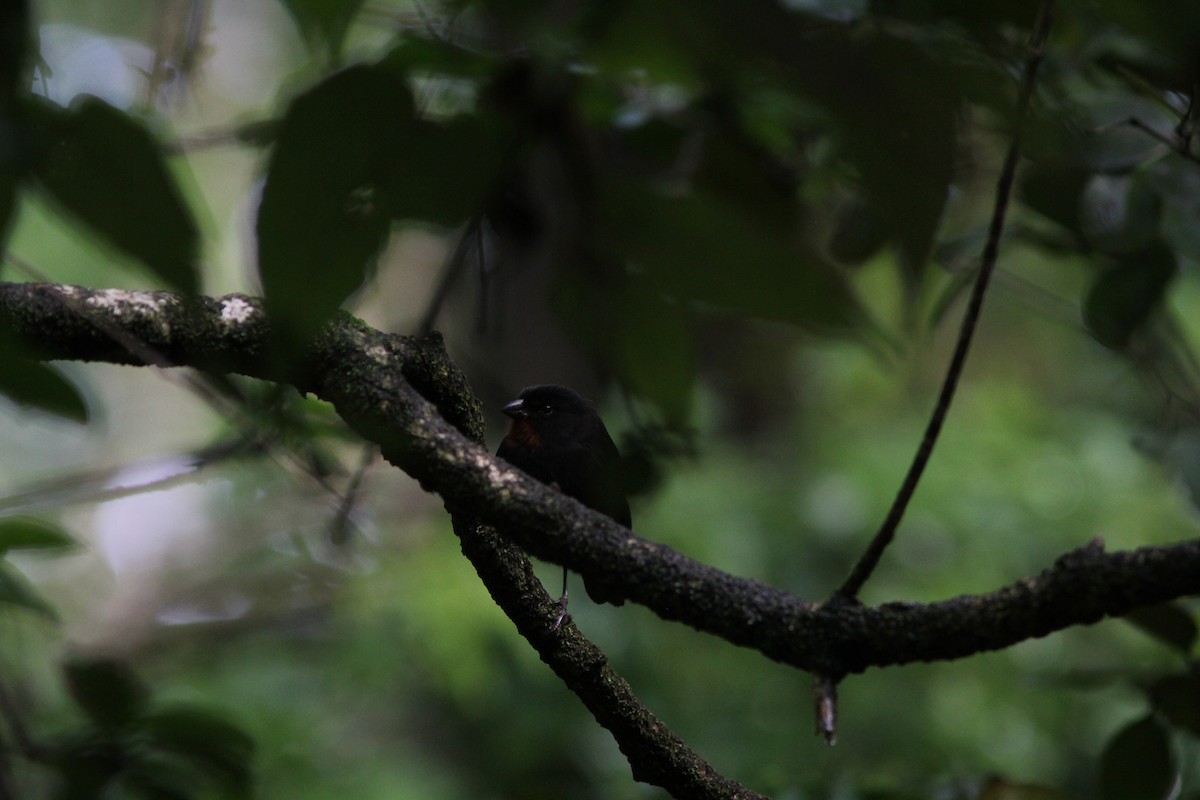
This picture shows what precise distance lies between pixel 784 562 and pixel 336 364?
468cm

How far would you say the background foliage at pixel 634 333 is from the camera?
1.61ft

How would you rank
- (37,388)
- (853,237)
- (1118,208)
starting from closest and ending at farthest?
(37,388), (853,237), (1118,208)

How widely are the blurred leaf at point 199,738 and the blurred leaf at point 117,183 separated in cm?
200

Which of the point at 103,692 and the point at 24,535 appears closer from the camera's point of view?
the point at 24,535

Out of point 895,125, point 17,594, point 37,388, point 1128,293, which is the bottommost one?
point 17,594

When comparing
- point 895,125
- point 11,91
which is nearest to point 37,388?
point 11,91

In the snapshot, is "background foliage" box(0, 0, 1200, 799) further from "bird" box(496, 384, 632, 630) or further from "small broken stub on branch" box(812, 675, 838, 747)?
"small broken stub on branch" box(812, 675, 838, 747)

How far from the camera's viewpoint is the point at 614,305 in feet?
2.46

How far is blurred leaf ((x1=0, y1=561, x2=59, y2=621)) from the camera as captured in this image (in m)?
1.93

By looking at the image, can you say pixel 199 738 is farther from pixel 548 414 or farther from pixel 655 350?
pixel 655 350

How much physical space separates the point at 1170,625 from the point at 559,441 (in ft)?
5.05

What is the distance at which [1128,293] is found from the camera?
2.14 m

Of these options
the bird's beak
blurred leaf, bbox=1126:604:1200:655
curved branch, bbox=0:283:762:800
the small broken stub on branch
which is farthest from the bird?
blurred leaf, bbox=1126:604:1200:655

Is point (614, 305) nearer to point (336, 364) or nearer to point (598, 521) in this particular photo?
point (598, 521)
